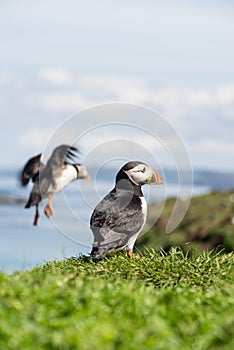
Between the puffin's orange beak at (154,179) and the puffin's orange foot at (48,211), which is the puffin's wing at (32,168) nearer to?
the puffin's orange foot at (48,211)

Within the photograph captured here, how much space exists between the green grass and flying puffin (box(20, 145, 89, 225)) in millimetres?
4877

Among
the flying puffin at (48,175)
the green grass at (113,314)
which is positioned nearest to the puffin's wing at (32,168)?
the flying puffin at (48,175)

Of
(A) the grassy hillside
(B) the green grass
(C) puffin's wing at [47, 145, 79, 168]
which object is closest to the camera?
(B) the green grass

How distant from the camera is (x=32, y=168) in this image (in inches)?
491

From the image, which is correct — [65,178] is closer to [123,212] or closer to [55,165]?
[55,165]

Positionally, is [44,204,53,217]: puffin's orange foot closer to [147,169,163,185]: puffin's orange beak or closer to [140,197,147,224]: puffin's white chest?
[140,197,147,224]: puffin's white chest

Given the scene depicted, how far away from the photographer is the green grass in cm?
474

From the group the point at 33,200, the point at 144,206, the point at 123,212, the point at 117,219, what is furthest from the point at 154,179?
the point at 33,200

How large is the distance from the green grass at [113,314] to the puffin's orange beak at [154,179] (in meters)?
1.62

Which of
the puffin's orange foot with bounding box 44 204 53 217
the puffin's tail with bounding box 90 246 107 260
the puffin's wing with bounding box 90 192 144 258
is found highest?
the puffin's wing with bounding box 90 192 144 258

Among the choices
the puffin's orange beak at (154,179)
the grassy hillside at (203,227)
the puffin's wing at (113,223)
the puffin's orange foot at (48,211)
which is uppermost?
the puffin's orange beak at (154,179)

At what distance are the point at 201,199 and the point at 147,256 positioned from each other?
16787mm

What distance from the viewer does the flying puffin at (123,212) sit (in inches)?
339

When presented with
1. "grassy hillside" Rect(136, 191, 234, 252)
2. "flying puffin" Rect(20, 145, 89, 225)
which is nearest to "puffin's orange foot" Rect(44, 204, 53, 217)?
"flying puffin" Rect(20, 145, 89, 225)
